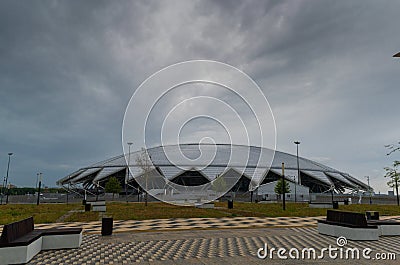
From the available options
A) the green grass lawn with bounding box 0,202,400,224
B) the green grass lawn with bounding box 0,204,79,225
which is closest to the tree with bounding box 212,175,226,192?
the green grass lawn with bounding box 0,202,400,224

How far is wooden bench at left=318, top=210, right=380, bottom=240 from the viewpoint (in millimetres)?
9305

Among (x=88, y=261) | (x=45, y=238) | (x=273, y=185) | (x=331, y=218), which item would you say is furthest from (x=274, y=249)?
(x=273, y=185)

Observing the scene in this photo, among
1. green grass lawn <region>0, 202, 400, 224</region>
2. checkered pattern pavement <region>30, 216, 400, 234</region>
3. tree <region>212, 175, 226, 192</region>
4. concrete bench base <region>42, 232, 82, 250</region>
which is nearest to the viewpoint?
concrete bench base <region>42, 232, 82, 250</region>

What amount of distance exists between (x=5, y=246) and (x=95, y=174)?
65.0 m

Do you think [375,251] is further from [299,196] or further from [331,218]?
[299,196]

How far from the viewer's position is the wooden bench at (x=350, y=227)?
9.30m

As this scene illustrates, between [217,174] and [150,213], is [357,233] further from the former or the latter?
[217,174]

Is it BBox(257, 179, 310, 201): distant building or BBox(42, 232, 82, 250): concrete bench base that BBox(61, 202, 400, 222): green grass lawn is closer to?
BBox(42, 232, 82, 250): concrete bench base

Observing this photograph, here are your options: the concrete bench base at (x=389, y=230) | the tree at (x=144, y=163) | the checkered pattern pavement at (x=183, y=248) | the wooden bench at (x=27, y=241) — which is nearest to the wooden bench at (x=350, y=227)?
the checkered pattern pavement at (x=183, y=248)

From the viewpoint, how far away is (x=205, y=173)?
63.5m
